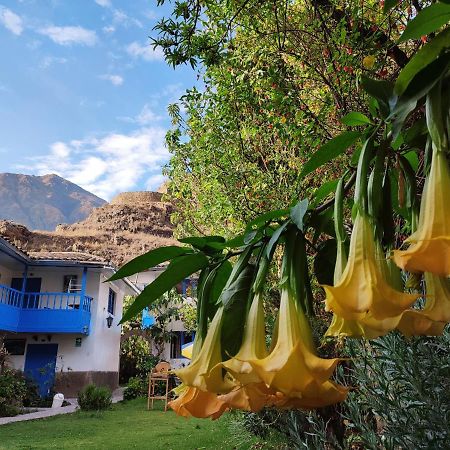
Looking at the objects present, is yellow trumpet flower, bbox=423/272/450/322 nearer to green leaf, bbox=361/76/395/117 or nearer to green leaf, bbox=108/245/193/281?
green leaf, bbox=361/76/395/117

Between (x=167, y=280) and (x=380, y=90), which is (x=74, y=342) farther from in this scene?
(x=380, y=90)

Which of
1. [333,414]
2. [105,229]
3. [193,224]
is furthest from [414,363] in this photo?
[105,229]

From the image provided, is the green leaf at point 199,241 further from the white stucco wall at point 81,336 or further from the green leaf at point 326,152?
the white stucco wall at point 81,336

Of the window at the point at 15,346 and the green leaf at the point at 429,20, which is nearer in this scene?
the green leaf at the point at 429,20

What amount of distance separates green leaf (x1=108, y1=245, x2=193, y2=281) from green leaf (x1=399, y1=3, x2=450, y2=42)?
38 cm

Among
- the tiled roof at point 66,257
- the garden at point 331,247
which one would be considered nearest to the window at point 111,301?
the tiled roof at point 66,257

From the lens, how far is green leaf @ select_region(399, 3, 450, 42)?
1.70ft

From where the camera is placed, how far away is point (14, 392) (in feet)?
43.1

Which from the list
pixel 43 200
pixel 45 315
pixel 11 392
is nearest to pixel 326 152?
pixel 11 392

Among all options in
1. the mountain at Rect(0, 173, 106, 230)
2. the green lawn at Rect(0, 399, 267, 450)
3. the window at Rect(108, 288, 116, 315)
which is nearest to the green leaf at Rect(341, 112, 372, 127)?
the green lawn at Rect(0, 399, 267, 450)

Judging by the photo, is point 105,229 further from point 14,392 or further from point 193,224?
point 193,224

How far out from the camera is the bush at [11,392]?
A: 12.0 meters

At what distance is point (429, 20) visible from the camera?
1.74 feet

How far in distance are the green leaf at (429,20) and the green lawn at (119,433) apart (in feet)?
20.6
